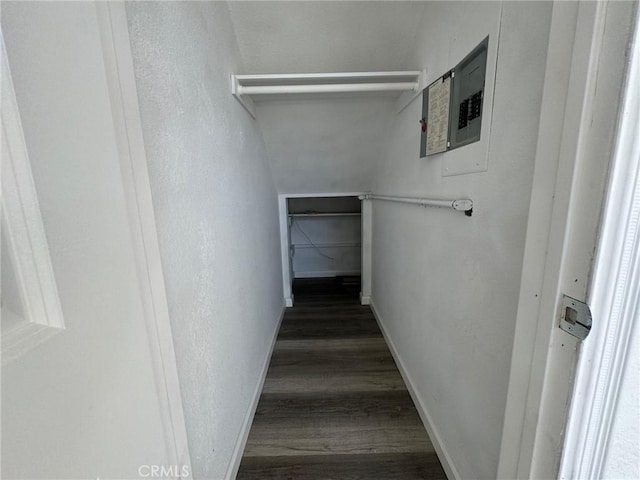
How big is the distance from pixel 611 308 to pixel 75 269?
901mm

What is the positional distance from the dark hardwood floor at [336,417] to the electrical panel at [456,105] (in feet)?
5.02

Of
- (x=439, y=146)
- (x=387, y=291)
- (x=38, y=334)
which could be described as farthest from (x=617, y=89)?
(x=387, y=291)

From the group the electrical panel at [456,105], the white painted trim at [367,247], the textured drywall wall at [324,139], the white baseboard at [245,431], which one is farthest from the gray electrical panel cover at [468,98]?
the white painted trim at [367,247]

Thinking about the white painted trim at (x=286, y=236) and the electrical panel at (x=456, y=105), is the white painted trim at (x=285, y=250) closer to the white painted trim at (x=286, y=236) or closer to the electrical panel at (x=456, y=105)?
the white painted trim at (x=286, y=236)

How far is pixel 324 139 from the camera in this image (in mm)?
2229

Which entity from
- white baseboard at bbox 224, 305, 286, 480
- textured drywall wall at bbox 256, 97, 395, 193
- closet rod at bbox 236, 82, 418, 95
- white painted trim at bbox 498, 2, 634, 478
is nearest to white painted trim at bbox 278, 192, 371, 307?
textured drywall wall at bbox 256, 97, 395, 193

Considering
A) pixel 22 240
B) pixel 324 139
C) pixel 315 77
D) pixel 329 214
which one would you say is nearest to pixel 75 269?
pixel 22 240

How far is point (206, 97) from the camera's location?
1.02m

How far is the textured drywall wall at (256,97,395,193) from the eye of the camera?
6.51 ft

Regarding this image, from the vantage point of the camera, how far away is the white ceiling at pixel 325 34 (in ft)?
4.45

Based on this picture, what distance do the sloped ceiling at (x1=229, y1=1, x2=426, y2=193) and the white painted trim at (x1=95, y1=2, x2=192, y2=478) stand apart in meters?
1.15

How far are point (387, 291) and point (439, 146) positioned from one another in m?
1.45

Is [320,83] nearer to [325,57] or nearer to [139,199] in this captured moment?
[325,57]

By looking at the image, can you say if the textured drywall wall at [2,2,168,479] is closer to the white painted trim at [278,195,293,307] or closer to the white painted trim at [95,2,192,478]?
the white painted trim at [95,2,192,478]
